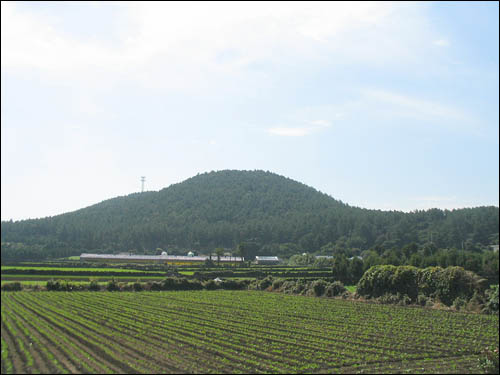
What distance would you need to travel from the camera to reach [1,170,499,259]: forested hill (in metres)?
22.8

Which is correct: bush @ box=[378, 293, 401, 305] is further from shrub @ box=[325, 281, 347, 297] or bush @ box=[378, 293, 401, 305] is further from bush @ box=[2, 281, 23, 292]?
bush @ box=[2, 281, 23, 292]

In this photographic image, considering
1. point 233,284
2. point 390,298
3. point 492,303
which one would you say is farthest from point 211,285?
point 492,303

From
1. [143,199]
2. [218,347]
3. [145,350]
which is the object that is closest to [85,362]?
[145,350]

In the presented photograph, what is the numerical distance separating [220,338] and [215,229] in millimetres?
87658

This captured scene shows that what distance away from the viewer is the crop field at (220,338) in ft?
50.3

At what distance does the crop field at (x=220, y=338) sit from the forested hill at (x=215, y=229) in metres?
2.78

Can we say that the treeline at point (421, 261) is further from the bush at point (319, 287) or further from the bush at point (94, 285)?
the bush at point (94, 285)

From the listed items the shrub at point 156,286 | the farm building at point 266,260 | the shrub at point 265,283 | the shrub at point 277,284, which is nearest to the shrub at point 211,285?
the shrub at point 265,283

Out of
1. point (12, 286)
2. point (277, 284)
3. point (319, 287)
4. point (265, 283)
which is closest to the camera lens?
point (12, 286)

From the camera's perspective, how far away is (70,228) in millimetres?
27859

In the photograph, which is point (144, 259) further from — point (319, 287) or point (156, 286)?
point (319, 287)

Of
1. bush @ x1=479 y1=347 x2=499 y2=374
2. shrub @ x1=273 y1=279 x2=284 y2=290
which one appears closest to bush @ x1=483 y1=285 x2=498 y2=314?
bush @ x1=479 y1=347 x2=499 y2=374

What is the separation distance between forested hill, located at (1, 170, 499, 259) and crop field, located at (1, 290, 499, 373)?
109 inches

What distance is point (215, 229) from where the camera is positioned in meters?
116
